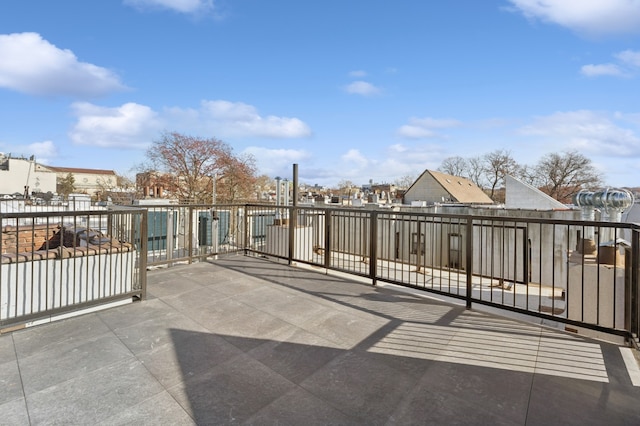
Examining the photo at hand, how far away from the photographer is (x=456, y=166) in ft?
132

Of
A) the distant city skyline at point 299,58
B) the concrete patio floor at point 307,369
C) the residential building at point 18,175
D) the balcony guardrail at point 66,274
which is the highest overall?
the distant city skyline at point 299,58

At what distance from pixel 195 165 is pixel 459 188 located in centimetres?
2630

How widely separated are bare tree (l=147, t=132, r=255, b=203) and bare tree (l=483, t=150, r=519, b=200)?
3228cm

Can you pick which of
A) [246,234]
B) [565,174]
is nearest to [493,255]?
[246,234]

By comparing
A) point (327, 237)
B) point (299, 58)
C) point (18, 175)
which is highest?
point (299, 58)

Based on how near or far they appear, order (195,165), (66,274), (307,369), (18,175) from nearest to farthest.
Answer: (307,369) < (66,274) < (195,165) < (18,175)

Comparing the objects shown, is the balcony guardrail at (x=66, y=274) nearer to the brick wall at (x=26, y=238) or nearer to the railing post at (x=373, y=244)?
the brick wall at (x=26, y=238)

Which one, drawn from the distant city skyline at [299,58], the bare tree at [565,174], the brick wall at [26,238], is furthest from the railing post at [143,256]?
the bare tree at [565,174]

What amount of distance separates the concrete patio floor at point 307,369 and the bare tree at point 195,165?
38.6 feet

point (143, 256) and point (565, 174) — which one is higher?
point (565, 174)

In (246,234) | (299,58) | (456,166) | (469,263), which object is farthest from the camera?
(456,166)

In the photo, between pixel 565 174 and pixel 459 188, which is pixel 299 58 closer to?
pixel 459 188

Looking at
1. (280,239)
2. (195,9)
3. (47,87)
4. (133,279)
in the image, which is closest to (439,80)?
(195,9)

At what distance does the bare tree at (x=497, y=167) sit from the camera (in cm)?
3485
